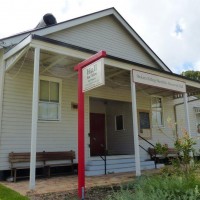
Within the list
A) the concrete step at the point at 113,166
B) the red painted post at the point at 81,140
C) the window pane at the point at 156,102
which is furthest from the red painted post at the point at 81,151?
the window pane at the point at 156,102

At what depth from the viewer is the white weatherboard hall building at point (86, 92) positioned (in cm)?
889

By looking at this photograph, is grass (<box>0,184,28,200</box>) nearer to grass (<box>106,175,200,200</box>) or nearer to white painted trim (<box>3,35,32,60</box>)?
grass (<box>106,175,200,200</box>)

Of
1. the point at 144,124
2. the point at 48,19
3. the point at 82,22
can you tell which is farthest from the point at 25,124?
the point at 144,124

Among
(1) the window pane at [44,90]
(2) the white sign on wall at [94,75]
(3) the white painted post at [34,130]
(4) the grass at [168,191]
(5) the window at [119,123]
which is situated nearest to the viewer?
(4) the grass at [168,191]

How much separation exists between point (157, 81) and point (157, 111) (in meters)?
4.51

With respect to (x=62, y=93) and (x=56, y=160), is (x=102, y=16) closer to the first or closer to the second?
(x=62, y=93)

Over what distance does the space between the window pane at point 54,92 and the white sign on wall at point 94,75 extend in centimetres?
439

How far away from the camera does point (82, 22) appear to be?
12.0m

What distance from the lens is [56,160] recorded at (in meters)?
9.91

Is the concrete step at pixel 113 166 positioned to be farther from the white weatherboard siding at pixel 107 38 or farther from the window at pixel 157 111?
the white weatherboard siding at pixel 107 38

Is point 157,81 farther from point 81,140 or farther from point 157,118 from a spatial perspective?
point 81,140

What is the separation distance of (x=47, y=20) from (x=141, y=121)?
699 cm

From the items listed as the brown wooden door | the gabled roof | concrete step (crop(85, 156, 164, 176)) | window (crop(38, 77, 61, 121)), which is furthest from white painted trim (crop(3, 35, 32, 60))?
the brown wooden door

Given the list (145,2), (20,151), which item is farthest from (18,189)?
(145,2)
